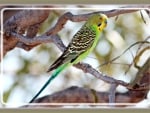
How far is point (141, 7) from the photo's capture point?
6.81 feet

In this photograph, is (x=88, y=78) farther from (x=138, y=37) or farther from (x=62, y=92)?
(x=138, y=37)

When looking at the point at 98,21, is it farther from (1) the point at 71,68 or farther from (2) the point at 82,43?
(1) the point at 71,68

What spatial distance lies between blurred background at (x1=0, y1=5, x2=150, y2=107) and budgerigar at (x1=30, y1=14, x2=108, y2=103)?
2cm

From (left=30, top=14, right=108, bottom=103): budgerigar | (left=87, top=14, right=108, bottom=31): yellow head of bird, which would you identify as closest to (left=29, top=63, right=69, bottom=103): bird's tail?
(left=30, top=14, right=108, bottom=103): budgerigar

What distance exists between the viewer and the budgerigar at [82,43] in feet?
6.77

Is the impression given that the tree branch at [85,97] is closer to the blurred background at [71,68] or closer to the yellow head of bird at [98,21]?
the blurred background at [71,68]

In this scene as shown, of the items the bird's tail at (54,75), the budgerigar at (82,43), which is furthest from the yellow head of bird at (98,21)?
the bird's tail at (54,75)

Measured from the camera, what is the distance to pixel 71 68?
6.77 ft

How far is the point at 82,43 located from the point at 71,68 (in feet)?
0.50

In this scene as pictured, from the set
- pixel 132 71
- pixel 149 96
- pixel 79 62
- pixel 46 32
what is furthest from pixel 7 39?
pixel 149 96

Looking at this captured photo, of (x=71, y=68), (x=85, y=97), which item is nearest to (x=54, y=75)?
(x=71, y=68)

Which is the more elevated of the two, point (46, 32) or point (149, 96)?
point (46, 32)

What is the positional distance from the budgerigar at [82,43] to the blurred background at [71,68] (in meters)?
0.02

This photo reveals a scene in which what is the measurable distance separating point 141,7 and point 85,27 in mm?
330
